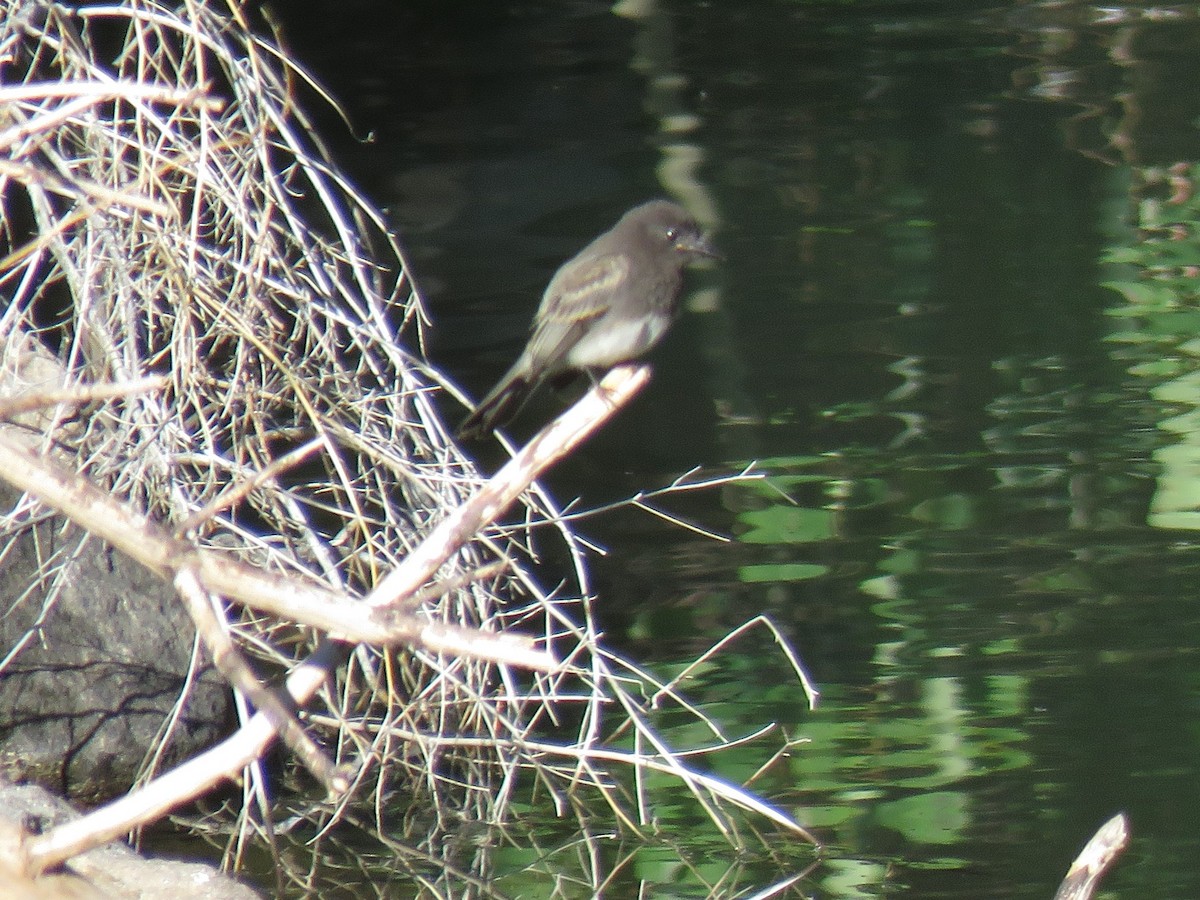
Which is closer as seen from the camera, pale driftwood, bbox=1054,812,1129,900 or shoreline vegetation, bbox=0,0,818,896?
pale driftwood, bbox=1054,812,1129,900

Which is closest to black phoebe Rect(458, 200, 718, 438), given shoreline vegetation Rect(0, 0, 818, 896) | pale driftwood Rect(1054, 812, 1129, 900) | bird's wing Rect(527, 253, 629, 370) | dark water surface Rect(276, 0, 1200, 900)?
bird's wing Rect(527, 253, 629, 370)

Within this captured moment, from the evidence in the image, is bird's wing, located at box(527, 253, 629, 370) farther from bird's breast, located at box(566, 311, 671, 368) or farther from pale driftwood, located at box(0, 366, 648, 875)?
pale driftwood, located at box(0, 366, 648, 875)

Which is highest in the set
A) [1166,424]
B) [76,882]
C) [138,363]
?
[138,363]

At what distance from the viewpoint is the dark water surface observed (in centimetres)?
503

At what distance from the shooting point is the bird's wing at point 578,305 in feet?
17.2

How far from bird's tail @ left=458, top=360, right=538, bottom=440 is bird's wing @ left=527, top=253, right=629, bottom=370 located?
69mm

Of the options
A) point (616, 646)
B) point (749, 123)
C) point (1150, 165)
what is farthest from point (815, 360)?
point (749, 123)

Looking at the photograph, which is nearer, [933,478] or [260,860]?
[260,860]

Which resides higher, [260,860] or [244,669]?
[244,669]

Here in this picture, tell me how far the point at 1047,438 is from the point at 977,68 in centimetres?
654

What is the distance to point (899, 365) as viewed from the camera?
816 centimetres

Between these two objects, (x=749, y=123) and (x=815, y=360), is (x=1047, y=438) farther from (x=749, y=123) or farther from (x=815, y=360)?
(x=749, y=123)

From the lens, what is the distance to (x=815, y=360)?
827cm

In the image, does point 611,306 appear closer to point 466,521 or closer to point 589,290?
point 589,290
